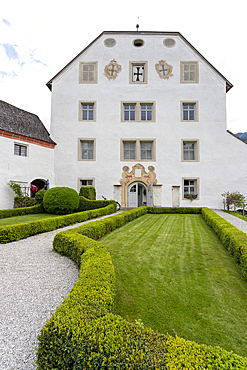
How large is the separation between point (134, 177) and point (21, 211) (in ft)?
32.6

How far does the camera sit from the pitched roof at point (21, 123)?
1598cm

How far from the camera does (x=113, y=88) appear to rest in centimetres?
2000

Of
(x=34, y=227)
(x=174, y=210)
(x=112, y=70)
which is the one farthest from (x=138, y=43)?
(x=34, y=227)

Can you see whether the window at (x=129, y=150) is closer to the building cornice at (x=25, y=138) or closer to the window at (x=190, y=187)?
the window at (x=190, y=187)

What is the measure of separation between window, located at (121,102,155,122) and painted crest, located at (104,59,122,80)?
288 centimetres

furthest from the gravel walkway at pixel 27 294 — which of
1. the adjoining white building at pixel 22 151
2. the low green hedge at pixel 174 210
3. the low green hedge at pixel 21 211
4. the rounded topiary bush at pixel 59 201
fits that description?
the low green hedge at pixel 174 210

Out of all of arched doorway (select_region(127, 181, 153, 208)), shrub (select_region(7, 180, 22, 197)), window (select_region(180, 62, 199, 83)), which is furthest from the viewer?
window (select_region(180, 62, 199, 83))

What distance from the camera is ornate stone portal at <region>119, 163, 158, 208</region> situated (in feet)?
63.6

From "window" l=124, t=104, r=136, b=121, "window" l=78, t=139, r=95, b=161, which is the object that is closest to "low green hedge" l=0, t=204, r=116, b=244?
"window" l=78, t=139, r=95, b=161

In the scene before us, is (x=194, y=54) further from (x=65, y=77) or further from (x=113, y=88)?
(x=65, y=77)

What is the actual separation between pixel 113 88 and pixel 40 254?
18.2 meters

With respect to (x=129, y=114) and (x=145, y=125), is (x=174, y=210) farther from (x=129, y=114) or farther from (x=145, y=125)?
(x=129, y=114)

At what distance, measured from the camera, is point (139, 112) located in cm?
1984

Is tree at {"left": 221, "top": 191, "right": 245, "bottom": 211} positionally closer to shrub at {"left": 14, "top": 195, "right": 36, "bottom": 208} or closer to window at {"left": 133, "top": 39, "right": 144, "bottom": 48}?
shrub at {"left": 14, "top": 195, "right": 36, "bottom": 208}
